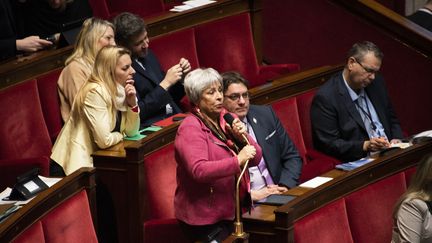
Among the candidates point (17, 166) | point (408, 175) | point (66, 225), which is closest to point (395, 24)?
point (408, 175)

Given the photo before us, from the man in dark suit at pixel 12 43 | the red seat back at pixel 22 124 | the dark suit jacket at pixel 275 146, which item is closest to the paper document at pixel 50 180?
the red seat back at pixel 22 124

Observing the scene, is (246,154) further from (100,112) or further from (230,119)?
(100,112)

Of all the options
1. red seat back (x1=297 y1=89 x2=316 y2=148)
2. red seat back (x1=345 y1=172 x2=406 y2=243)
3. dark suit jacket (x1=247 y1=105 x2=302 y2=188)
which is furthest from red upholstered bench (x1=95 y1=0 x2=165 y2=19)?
red seat back (x1=345 y1=172 x2=406 y2=243)

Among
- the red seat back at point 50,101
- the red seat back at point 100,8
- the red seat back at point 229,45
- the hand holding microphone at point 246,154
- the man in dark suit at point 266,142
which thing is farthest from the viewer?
the red seat back at point 100,8

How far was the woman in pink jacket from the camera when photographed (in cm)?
160

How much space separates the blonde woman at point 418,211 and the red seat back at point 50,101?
0.78 metres

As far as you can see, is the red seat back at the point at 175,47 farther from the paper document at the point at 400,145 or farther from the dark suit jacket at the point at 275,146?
the paper document at the point at 400,145

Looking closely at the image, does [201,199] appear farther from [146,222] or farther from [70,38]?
[70,38]

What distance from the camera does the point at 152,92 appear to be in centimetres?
204

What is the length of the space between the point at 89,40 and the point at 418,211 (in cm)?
76

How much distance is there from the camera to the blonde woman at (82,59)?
2.00 metres

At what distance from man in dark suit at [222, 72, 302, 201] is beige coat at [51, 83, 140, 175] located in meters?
0.20

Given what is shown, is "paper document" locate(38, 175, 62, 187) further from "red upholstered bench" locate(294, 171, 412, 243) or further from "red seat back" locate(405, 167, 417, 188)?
"red seat back" locate(405, 167, 417, 188)

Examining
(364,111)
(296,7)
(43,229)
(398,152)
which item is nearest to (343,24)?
(296,7)
